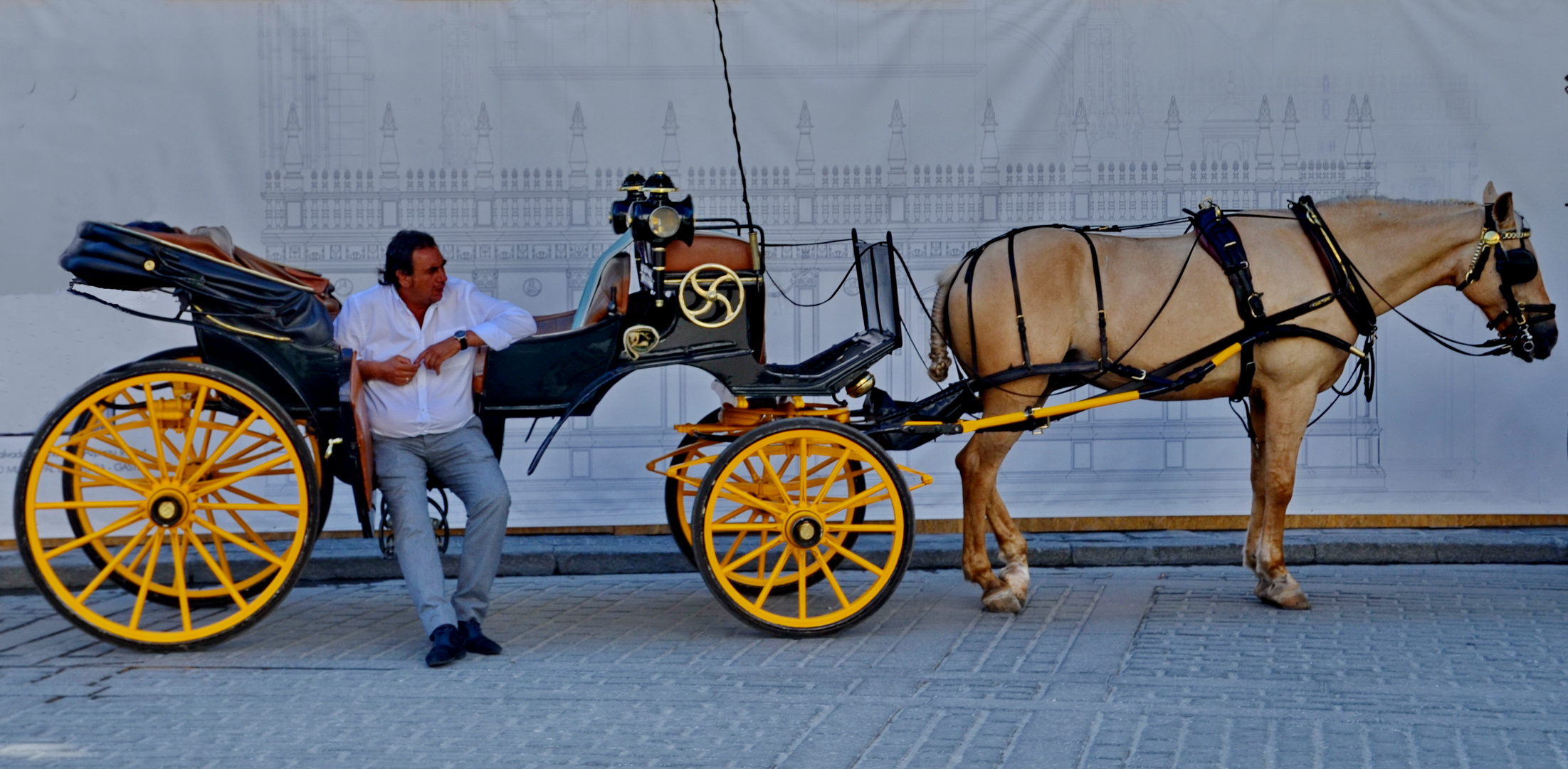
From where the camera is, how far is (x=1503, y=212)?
20.2 feet

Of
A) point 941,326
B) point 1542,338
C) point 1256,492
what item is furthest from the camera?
point 1256,492

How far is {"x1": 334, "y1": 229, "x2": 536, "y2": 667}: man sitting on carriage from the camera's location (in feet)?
18.1

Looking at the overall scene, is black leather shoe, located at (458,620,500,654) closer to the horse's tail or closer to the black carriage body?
the black carriage body

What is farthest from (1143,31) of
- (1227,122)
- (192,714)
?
(192,714)

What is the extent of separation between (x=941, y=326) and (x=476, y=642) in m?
2.18

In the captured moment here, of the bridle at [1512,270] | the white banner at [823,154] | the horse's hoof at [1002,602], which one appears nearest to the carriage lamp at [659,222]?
the horse's hoof at [1002,602]

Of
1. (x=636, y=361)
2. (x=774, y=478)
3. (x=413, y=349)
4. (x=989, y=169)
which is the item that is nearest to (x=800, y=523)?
(x=774, y=478)

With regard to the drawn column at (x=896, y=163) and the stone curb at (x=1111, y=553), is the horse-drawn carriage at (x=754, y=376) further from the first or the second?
the drawn column at (x=896, y=163)

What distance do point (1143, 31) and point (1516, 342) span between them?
2.29 metres

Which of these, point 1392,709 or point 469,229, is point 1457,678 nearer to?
point 1392,709

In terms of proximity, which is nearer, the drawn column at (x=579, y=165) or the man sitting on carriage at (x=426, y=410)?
the man sitting on carriage at (x=426, y=410)

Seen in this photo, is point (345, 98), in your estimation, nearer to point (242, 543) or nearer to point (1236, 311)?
point (242, 543)

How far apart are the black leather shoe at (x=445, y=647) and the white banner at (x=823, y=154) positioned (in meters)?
2.20

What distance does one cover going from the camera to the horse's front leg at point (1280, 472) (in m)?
6.14
